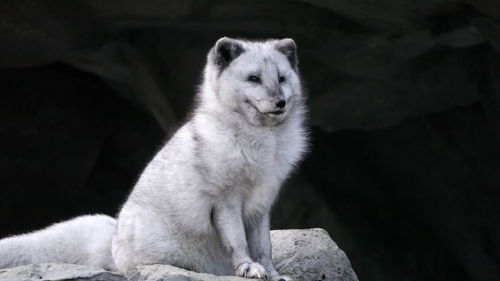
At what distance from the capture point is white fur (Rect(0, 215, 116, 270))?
5.21m

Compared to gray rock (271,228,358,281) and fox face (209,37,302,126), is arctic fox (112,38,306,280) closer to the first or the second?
fox face (209,37,302,126)

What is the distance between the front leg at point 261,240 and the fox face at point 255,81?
52 centimetres

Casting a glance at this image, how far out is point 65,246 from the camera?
5324 millimetres

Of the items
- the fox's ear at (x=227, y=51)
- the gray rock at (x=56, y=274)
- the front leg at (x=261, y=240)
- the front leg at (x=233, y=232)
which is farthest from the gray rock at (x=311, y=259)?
A: the gray rock at (x=56, y=274)

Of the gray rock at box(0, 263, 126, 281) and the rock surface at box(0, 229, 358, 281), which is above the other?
the gray rock at box(0, 263, 126, 281)

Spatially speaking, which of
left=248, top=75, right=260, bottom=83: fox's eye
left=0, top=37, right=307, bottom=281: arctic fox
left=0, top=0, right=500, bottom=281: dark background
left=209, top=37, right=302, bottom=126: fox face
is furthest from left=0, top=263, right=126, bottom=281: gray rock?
left=0, top=0, right=500, bottom=281: dark background

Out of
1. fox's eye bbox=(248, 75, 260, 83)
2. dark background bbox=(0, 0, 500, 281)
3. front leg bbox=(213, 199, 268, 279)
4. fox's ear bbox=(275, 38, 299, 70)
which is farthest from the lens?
dark background bbox=(0, 0, 500, 281)

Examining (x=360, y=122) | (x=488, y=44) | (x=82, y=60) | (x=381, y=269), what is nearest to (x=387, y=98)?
(x=360, y=122)

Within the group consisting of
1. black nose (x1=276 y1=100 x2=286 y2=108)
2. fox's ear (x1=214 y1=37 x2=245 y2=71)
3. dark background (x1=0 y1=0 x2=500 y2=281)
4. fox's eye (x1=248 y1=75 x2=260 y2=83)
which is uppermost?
fox's ear (x1=214 y1=37 x2=245 y2=71)

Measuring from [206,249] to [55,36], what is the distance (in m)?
2.91

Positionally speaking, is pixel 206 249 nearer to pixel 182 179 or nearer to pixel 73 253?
pixel 182 179

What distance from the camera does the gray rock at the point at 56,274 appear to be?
162 inches

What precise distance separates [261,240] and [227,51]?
99cm

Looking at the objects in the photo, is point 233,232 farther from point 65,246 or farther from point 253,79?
point 65,246
